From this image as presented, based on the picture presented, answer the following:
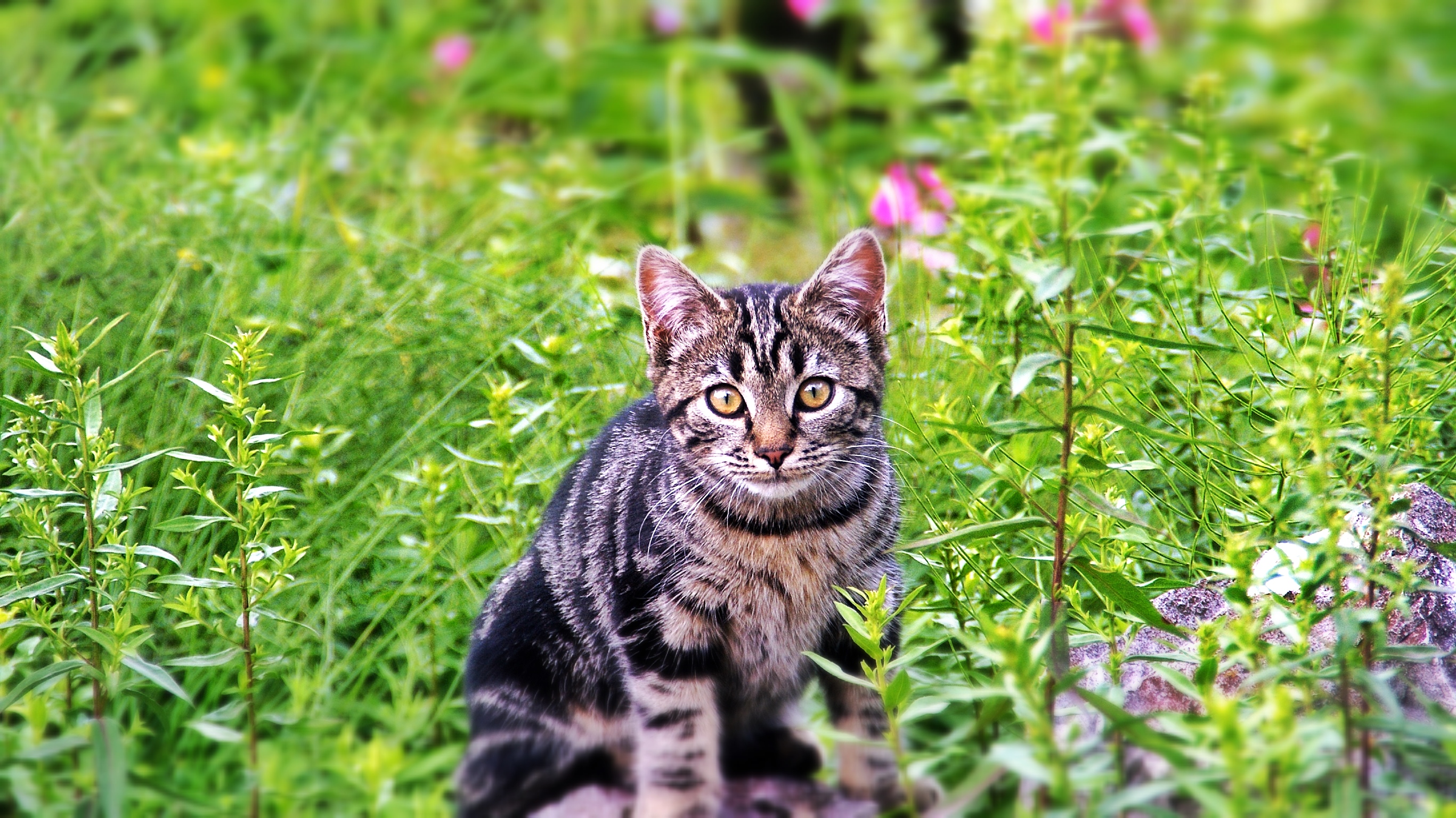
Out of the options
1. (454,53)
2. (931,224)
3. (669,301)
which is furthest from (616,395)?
(454,53)

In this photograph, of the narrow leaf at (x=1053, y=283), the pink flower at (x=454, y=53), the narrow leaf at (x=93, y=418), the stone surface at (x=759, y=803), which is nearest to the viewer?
the narrow leaf at (x=1053, y=283)

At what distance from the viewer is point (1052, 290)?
5.70 feet

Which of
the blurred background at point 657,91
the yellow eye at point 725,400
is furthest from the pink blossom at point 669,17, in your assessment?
the yellow eye at point 725,400

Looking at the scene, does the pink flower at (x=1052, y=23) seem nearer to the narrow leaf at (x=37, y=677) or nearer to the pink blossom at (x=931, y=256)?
the pink blossom at (x=931, y=256)

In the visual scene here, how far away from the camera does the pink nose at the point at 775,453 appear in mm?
2195

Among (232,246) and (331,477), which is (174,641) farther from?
(232,246)

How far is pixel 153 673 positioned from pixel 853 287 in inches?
53.0

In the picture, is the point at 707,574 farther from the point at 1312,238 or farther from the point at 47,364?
the point at 1312,238

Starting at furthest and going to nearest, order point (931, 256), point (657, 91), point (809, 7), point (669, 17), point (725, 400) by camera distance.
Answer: point (669, 17)
point (809, 7)
point (657, 91)
point (931, 256)
point (725, 400)

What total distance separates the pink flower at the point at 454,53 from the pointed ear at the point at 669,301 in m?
3.27

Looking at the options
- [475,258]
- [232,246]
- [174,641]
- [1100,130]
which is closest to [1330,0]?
[1100,130]

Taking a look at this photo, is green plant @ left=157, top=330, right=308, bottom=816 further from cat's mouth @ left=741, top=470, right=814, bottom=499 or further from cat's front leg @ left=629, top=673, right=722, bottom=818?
cat's mouth @ left=741, top=470, right=814, bottom=499

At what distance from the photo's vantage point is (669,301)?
2396 mm

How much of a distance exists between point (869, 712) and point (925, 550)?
38cm
